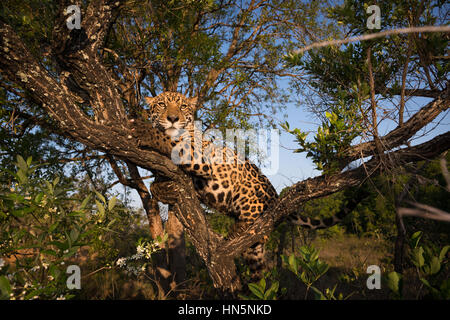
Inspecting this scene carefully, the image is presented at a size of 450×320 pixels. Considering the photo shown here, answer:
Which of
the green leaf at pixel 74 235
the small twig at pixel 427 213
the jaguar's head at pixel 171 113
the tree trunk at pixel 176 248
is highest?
the jaguar's head at pixel 171 113

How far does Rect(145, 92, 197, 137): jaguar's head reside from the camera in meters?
4.68

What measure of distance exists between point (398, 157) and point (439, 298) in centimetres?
150

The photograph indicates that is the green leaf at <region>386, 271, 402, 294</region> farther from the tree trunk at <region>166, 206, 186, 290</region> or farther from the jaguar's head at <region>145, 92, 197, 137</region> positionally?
the tree trunk at <region>166, 206, 186, 290</region>

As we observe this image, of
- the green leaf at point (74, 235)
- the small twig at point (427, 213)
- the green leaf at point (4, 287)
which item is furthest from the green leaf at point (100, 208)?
the small twig at point (427, 213)

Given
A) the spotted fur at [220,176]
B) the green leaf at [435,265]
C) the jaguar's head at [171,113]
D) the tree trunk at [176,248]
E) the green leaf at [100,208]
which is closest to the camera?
the green leaf at [435,265]

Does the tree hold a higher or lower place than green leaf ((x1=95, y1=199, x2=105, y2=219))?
higher

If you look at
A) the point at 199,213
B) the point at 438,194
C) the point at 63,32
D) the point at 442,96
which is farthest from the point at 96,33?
the point at 438,194

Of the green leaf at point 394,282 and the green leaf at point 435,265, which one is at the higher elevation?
the green leaf at point 435,265

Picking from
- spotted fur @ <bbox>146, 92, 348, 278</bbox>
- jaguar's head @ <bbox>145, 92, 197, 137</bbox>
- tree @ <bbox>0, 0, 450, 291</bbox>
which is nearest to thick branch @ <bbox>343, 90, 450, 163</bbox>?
tree @ <bbox>0, 0, 450, 291</bbox>

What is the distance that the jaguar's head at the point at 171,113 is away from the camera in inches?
184

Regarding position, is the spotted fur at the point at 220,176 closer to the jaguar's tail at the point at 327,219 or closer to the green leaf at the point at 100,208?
the jaguar's tail at the point at 327,219
